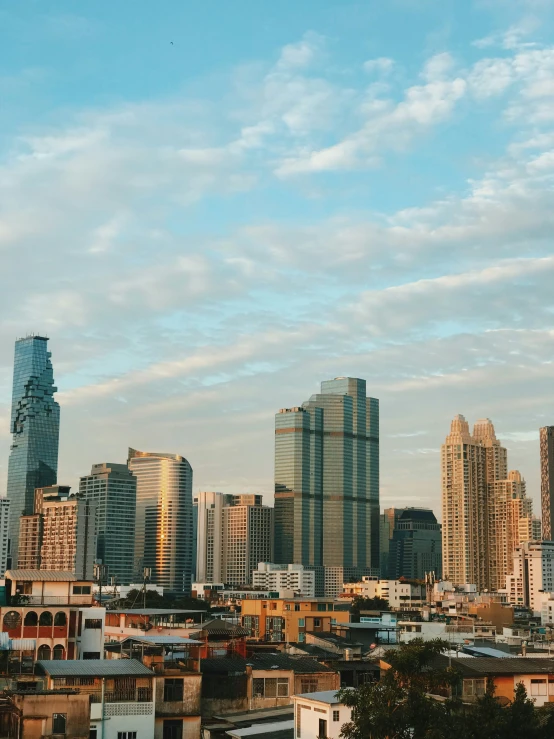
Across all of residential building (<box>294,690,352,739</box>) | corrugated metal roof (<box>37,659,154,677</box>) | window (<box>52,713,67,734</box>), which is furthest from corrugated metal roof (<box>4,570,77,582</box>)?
residential building (<box>294,690,352,739</box>)

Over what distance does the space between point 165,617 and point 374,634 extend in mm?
16252

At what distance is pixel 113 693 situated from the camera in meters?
36.1

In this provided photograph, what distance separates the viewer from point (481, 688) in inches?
1614

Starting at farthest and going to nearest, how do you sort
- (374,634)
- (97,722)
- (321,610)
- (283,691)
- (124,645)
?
(321,610) → (374,634) → (124,645) → (283,691) → (97,722)

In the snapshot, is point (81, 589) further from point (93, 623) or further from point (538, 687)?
point (538, 687)

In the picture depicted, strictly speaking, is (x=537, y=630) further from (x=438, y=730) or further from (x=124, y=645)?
(x=438, y=730)

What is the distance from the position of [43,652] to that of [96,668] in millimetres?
8243

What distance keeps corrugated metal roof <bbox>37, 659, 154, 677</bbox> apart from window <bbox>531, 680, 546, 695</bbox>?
1660 cm

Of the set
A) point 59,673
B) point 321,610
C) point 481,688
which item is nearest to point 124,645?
point 59,673

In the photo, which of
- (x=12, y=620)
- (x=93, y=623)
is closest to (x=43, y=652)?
(x=12, y=620)

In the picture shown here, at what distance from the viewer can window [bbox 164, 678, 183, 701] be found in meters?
37.5

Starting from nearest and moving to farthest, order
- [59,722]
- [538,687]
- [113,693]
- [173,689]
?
[59,722] → [113,693] → [173,689] → [538,687]

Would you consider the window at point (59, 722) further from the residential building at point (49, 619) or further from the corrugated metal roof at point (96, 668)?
the residential building at point (49, 619)

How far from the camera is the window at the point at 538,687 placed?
42.2 m
